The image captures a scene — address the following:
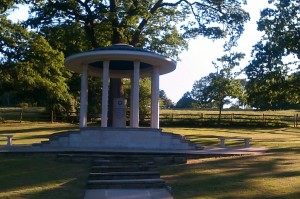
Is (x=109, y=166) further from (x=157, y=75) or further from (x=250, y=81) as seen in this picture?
(x=250, y=81)

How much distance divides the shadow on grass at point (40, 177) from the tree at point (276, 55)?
20535 mm

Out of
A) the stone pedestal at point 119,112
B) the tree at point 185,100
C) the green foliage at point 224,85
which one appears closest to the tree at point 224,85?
the green foliage at point 224,85

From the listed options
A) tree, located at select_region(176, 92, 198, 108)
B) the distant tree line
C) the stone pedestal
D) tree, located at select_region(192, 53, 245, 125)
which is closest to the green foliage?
tree, located at select_region(192, 53, 245, 125)

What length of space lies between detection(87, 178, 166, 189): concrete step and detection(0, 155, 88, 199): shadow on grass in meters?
0.32

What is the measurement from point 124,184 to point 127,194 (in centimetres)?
85

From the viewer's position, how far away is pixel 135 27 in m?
29.0

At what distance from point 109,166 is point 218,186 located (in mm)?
3659

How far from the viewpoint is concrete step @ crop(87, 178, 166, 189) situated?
10797 millimetres

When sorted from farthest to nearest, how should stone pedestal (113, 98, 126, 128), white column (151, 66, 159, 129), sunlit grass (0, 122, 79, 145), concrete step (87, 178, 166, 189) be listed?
1. sunlit grass (0, 122, 79, 145)
2. stone pedestal (113, 98, 126, 128)
3. white column (151, 66, 159, 129)
4. concrete step (87, 178, 166, 189)

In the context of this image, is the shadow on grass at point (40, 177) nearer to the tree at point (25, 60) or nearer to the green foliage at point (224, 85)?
the tree at point (25, 60)

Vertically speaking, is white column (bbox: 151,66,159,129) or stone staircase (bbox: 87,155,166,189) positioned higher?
white column (bbox: 151,66,159,129)

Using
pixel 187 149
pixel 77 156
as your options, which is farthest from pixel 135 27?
pixel 77 156

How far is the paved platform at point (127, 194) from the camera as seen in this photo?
31.9 feet

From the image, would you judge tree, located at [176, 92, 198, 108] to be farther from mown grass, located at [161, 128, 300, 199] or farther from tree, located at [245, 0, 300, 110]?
mown grass, located at [161, 128, 300, 199]
